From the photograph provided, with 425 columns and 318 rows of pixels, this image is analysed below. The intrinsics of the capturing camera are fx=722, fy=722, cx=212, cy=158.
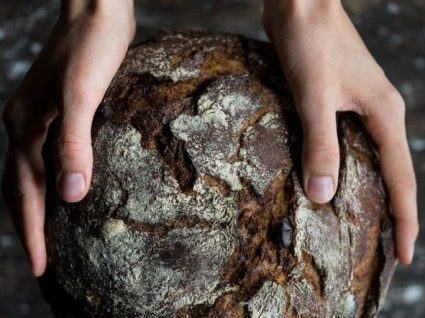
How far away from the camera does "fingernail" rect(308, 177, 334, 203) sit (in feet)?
4.17

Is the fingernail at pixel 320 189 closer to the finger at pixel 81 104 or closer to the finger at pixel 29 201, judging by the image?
the finger at pixel 81 104

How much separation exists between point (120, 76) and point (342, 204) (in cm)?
49

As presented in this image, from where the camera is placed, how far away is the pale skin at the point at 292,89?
129 centimetres

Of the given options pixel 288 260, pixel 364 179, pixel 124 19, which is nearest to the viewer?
pixel 288 260

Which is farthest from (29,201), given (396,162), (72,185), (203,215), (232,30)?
(232,30)

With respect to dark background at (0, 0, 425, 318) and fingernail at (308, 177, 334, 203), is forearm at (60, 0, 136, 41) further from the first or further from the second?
dark background at (0, 0, 425, 318)

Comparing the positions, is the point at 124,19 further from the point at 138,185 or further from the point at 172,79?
the point at 138,185

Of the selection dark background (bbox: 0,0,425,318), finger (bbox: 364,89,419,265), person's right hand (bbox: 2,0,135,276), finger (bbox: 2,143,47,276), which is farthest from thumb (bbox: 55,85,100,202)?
dark background (bbox: 0,0,425,318)

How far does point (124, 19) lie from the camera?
4.98 feet

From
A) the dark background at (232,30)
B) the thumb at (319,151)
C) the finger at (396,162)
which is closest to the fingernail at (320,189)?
the thumb at (319,151)

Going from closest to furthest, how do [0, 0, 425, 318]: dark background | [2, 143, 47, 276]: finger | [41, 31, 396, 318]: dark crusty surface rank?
1. [41, 31, 396, 318]: dark crusty surface
2. [2, 143, 47, 276]: finger
3. [0, 0, 425, 318]: dark background

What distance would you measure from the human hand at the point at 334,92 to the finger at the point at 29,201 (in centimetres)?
54

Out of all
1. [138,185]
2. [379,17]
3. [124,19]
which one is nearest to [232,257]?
[138,185]

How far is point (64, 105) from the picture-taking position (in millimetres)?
1340
